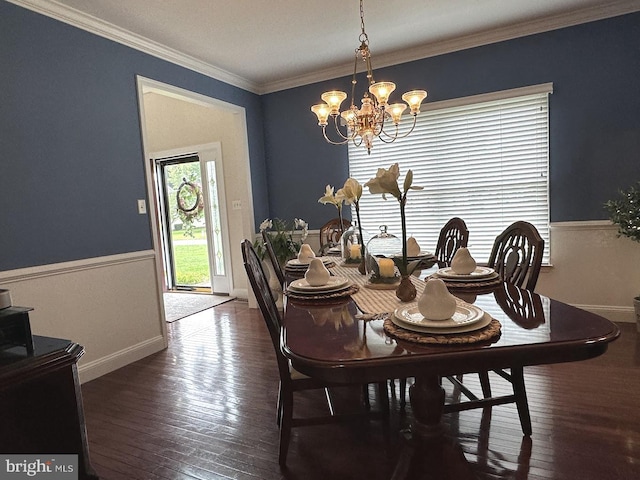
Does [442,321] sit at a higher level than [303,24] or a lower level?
lower

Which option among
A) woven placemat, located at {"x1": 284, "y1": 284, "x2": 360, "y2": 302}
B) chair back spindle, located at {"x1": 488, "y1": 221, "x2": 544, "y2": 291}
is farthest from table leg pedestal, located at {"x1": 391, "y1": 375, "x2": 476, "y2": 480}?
chair back spindle, located at {"x1": 488, "y1": 221, "x2": 544, "y2": 291}

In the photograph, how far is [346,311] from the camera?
1.45 meters

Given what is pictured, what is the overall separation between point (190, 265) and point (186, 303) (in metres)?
1.00

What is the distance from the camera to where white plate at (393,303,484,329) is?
1.10 metres

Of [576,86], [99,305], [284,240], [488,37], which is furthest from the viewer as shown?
[284,240]

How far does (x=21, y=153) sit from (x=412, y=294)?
261 centimetres

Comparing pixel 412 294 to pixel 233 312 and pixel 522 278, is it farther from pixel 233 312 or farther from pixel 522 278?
pixel 233 312

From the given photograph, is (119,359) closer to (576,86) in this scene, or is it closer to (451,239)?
(451,239)

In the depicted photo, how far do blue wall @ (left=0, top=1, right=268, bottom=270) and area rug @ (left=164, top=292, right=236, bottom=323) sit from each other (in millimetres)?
1434

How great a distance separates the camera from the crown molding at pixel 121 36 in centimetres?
265

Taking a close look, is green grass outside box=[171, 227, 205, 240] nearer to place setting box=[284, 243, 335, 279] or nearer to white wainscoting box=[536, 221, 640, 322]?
place setting box=[284, 243, 335, 279]


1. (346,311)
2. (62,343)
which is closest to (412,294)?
(346,311)

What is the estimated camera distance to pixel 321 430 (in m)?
2.02

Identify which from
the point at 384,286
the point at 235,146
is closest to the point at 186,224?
the point at 235,146
